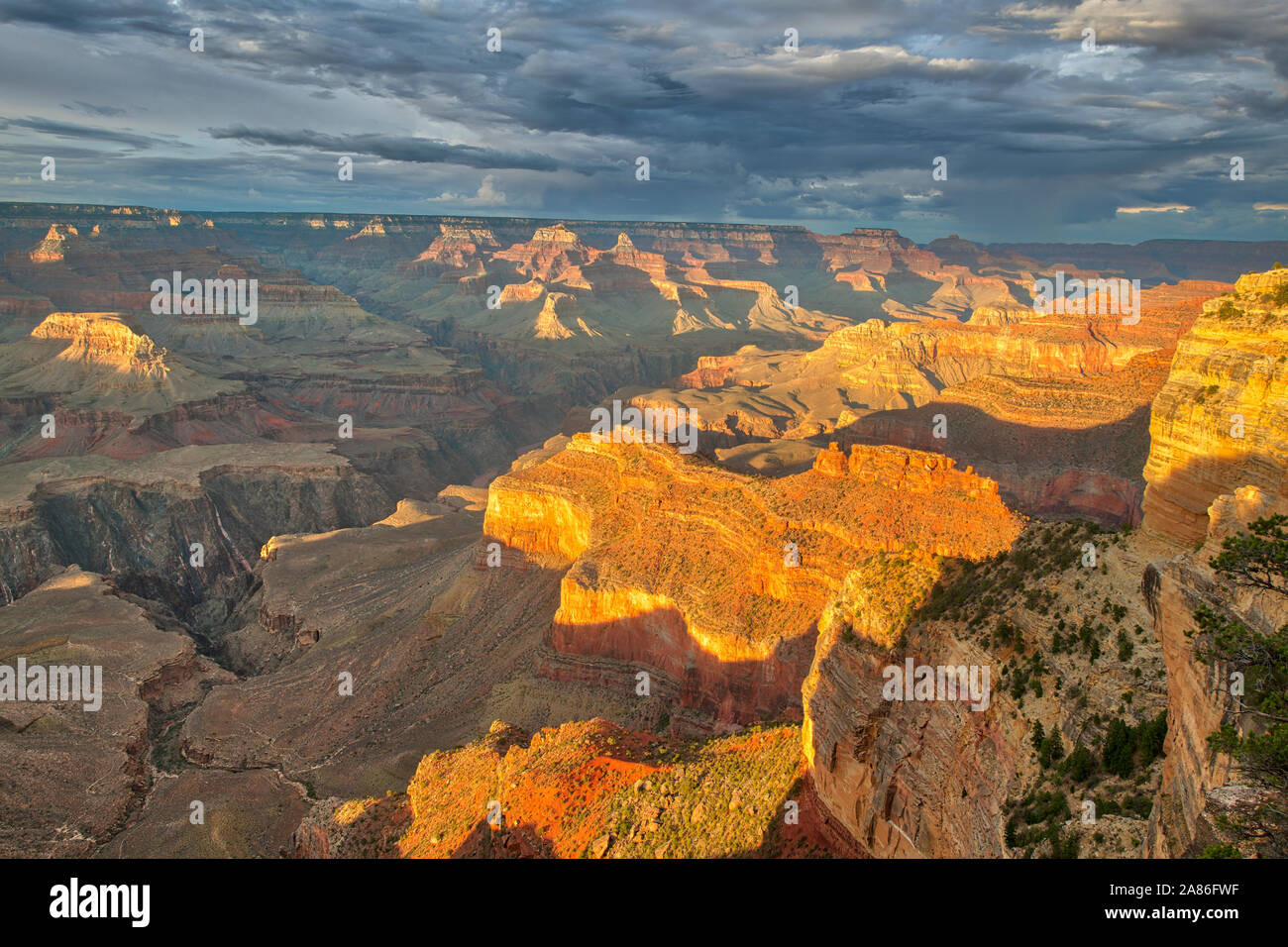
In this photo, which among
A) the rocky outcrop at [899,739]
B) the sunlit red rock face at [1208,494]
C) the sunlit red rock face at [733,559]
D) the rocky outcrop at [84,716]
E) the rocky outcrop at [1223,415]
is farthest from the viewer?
the rocky outcrop at [84,716]

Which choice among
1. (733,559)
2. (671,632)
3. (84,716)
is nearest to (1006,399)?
(733,559)

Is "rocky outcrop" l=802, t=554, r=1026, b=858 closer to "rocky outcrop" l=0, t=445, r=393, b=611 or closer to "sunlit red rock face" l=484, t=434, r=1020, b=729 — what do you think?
"sunlit red rock face" l=484, t=434, r=1020, b=729

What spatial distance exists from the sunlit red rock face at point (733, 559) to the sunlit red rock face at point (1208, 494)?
12258mm

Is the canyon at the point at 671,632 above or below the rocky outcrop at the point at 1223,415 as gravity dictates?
below

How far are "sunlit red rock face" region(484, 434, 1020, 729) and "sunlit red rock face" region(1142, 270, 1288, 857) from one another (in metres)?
12.3

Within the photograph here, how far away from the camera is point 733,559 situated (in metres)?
50.1

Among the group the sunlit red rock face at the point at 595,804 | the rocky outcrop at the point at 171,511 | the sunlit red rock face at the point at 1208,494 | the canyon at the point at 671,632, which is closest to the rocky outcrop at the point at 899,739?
the canyon at the point at 671,632

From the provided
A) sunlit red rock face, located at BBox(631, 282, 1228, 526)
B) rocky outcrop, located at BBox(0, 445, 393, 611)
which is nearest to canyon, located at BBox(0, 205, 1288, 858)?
rocky outcrop, located at BBox(0, 445, 393, 611)

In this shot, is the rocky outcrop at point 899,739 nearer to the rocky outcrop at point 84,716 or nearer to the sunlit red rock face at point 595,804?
the sunlit red rock face at point 595,804

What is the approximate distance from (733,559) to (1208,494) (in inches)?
1157

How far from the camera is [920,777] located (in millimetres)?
22453

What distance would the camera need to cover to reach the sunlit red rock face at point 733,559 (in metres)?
44.1

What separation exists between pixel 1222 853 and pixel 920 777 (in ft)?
38.2
